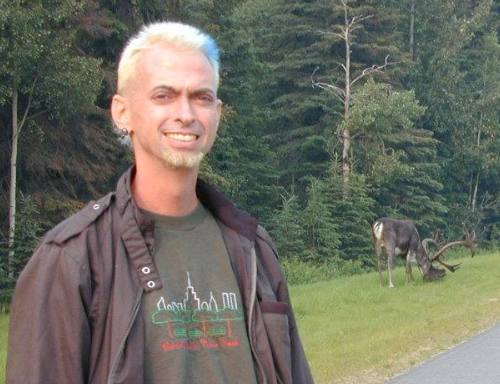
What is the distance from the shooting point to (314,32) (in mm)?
44188

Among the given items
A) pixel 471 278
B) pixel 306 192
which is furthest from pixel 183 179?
pixel 306 192

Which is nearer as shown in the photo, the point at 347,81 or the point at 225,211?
the point at 225,211

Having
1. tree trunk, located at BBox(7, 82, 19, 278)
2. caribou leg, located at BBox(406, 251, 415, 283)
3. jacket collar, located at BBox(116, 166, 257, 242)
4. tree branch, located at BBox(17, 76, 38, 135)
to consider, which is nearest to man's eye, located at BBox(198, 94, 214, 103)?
jacket collar, located at BBox(116, 166, 257, 242)

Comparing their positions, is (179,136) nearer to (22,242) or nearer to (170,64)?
(170,64)

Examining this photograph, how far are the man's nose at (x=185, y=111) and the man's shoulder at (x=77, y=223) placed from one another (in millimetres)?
333

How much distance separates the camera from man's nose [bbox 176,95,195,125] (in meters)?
3.08

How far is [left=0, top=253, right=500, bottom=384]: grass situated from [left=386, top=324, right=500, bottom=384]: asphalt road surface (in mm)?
224

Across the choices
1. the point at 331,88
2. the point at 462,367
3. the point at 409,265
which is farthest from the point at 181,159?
the point at 331,88

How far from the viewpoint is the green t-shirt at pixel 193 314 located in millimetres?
2949

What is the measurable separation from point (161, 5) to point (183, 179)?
97.5 feet

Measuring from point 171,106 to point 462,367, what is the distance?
386 inches

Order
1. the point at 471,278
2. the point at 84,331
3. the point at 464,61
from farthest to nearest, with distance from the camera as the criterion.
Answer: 1. the point at 464,61
2. the point at 471,278
3. the point at 84,331

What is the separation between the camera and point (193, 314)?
303cm

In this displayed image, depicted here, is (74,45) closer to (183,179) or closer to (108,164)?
(108,164)
